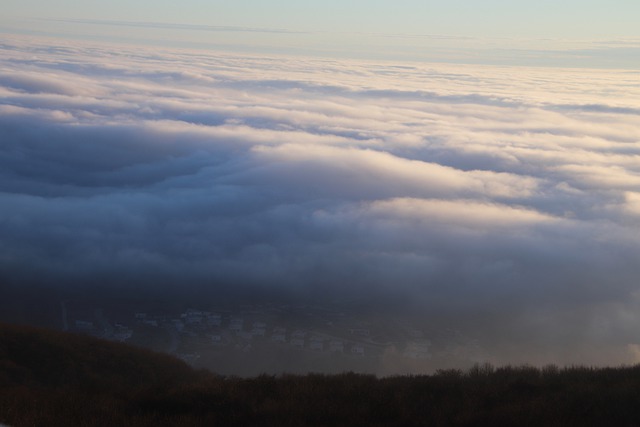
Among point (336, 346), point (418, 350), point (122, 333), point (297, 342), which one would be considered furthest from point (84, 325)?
point (418, 350)

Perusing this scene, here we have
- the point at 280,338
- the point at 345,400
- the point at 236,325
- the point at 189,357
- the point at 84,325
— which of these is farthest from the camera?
the point at 84,325

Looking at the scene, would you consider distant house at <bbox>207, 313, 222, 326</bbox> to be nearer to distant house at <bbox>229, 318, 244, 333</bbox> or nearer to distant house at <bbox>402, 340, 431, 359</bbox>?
distant house at <bbox>229, 318, 244, 333</bbox>

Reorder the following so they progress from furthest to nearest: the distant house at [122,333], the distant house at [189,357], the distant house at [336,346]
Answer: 1. the distant house at [122,333]
2. the distant house at [336,346]
3. the distant house at [189,357]

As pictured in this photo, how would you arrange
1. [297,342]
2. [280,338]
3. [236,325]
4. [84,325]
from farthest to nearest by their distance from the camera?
[84,325] → [236,325] → [280,338] → [297,342]

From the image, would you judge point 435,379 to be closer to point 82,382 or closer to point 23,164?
point 82,382

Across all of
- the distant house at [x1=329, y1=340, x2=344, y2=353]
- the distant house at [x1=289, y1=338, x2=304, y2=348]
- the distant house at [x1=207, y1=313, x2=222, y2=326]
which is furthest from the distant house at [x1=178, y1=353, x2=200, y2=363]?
the distant house at [x1=207, y1=313, x2=222, y2=326]

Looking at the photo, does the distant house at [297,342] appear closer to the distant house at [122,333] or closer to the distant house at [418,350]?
the distant house at [418,350]

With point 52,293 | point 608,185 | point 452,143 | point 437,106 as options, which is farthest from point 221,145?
point 437,106

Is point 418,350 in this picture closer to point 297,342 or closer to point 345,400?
point 297,342

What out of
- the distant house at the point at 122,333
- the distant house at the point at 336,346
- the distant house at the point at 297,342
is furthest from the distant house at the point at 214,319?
the distant house at the point at 336,346
